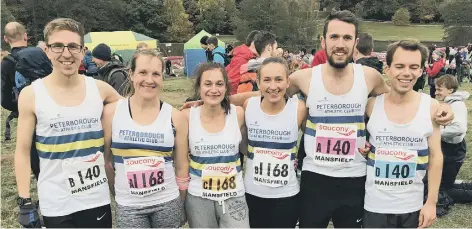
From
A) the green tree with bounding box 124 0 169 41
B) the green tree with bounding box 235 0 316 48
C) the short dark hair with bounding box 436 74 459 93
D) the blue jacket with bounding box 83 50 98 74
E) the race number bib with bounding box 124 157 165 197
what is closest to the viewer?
the race number bib with bounding box 124 157 165 197

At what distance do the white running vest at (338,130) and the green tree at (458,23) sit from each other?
50714mm

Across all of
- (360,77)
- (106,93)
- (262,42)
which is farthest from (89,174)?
(262,42)

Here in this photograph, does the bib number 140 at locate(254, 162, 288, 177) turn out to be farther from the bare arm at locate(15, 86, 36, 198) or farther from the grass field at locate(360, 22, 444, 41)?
the grass field at locate(360, 22, 444, 41)

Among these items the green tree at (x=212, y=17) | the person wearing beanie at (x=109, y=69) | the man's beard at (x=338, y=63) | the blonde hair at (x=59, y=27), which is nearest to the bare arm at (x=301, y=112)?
the man's beard at (x=338, y=63)

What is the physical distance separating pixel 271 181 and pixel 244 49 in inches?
117

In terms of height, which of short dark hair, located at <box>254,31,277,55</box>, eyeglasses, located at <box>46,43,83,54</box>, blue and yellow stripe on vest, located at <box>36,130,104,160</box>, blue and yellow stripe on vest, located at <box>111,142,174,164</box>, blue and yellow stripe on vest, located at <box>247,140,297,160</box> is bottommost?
blue and yellow stripe on vest, located at <box>247,140,297,160</box>

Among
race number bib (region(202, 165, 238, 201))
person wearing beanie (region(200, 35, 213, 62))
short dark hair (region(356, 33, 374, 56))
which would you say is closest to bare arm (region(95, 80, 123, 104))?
race number bib (region(202, 165, 238, 201))

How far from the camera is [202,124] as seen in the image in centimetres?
308

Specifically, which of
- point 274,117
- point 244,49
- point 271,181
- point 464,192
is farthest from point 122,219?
point 464,192

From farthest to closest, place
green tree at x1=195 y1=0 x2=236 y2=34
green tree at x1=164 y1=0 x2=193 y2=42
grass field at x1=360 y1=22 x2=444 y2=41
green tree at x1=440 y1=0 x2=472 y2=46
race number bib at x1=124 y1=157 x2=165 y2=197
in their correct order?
green tree at x1=195 y1=0 x2=236 y2=34 → grass field at x1=360 y1=22 x2=444 y2=41 → green tree at x1=164 y1=0 x2=193 y2=42 → green tree at x1=440 y1=0 x2=472 y2=46 → race number bib at x1=124 y1=157 x2=165 y2=197

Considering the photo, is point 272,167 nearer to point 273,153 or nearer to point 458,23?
point 273,153

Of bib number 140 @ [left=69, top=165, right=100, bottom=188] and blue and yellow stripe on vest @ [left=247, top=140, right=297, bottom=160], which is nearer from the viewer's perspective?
bib number 140 @ [left=69, top=165, right=100, bottom=188]

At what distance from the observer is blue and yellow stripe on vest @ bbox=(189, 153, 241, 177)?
9.83 feet

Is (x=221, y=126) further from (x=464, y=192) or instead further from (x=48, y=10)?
(x=48, y=10)
